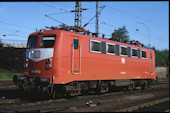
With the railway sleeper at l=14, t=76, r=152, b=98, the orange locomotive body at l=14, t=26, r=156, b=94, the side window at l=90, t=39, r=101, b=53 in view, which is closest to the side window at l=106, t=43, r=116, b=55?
the orange locomotive body at l=14, t=26, r=156, b=94

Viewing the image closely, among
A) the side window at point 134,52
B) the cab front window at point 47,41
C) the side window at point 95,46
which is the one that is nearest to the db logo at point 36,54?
the cab front window at point 47,41

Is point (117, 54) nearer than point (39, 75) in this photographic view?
No

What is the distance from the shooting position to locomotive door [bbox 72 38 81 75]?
428 inches

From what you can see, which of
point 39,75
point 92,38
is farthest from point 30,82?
point 92,38

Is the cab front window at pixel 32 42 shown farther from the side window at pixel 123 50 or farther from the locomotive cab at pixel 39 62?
the side window at pixel 123 50

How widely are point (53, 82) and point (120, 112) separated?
3.78 m

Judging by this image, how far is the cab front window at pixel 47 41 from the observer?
34.5 ft

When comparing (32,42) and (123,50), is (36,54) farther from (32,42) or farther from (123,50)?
(123,50)

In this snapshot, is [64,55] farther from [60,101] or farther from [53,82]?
[60,101]

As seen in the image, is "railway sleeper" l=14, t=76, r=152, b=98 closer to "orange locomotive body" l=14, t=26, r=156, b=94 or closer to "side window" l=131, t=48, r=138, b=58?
"orange locomotive body" l=14, t=26, r=156, b=94

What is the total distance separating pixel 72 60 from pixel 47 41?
1672mm

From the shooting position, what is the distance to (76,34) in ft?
36.8

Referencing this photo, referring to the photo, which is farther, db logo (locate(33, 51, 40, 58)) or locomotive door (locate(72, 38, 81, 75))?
locomotive door (locate(72, 38, 81, 75))

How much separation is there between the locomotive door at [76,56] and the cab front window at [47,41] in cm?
116
